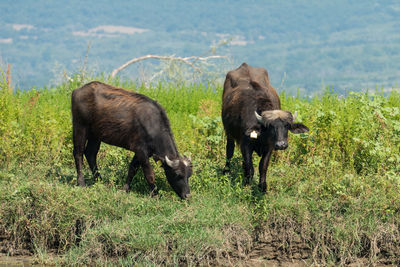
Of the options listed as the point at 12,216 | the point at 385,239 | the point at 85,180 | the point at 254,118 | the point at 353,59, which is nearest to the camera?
the point at 385,239

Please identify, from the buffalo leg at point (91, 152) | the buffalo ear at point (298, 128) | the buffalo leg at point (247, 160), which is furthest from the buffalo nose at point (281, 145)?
the buffalo leg at point (91, 152)

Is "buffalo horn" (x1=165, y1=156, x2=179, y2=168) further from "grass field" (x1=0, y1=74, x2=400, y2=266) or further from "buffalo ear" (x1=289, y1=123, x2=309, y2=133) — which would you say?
"buffalo ear" (x1=289, y1=123, x2=309, y2=133)

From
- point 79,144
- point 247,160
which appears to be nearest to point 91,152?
point 79,144

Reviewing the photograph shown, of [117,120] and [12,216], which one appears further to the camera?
[117,120]

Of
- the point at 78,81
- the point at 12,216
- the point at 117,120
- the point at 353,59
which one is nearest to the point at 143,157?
the point at 117,120

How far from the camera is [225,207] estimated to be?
8492 mm

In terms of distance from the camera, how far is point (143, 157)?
357 inches

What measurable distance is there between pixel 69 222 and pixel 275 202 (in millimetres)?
2912

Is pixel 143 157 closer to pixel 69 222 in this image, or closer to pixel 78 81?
pixel 69 222

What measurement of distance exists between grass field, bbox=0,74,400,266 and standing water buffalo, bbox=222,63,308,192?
47 centimetres

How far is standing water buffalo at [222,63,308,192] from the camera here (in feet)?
28.1

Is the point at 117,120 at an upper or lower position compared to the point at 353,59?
upper

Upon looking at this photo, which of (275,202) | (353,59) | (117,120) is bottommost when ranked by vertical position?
(353,59)

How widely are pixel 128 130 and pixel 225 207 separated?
198 cm
